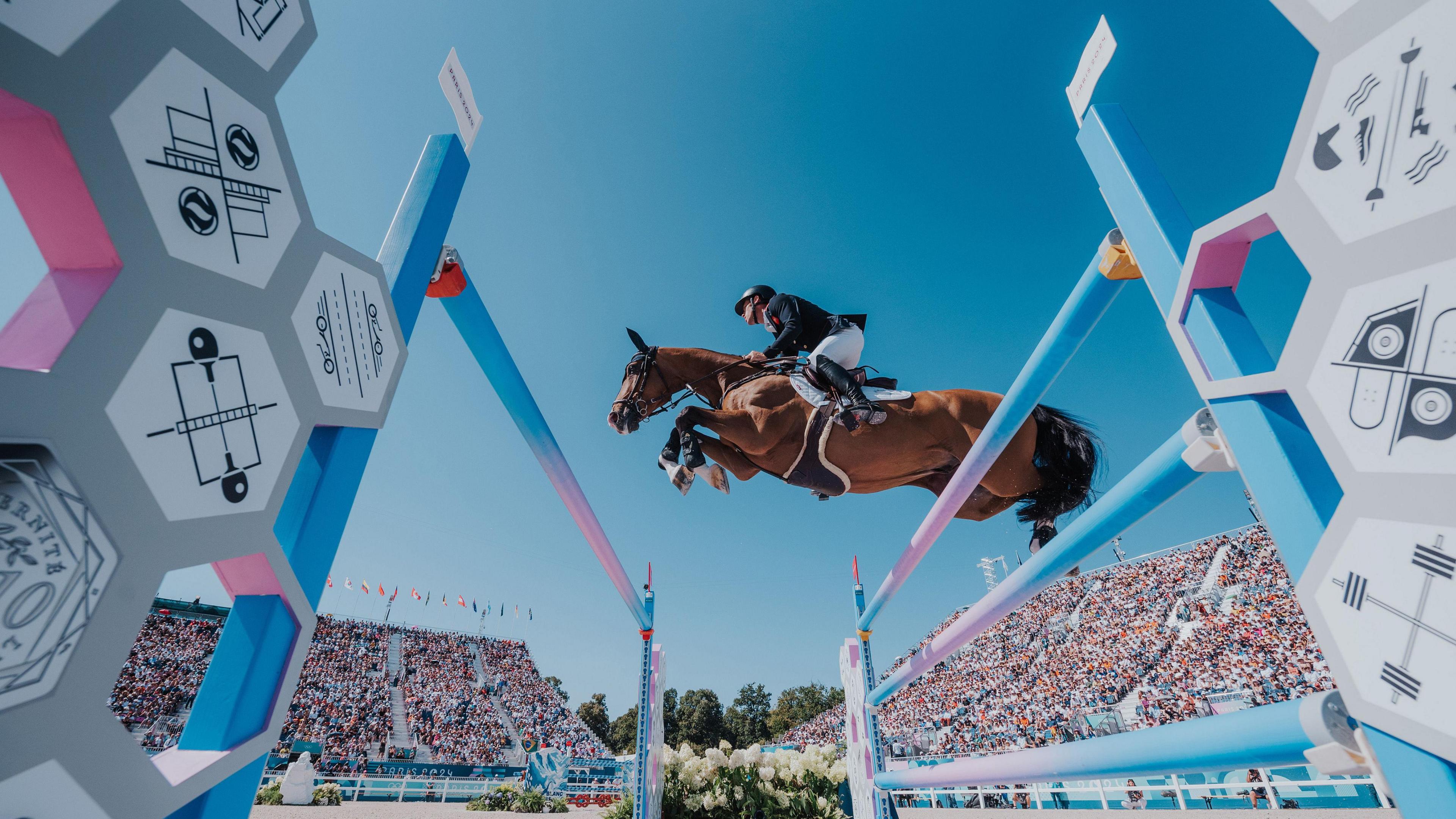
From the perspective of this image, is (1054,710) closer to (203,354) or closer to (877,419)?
(877,419)

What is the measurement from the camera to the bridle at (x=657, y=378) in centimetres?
346

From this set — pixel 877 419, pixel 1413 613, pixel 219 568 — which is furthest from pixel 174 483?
pixel 877 419

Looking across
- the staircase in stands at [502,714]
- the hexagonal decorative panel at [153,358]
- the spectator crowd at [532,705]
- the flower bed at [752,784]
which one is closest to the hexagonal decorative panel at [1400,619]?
the hexagonal decorative panel at [153,358]

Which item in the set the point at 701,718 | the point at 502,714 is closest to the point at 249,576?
the point at 502,714

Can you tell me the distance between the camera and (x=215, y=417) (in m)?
0.59

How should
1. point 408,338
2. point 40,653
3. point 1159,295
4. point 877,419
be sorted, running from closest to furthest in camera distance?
point 40,653, point 1159,295, point 408,338, point 877,419

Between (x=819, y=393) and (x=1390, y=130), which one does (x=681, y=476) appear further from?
(x=1390, y=130)

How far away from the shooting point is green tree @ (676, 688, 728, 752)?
24.4m

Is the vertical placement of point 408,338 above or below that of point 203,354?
above

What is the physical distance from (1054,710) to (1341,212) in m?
14.4

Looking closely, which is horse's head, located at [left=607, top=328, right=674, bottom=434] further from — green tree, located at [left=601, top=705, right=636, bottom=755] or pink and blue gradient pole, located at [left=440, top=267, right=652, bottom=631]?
green tree, located at [left=601, top=705, right=636, bottom=755]

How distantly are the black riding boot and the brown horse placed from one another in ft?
0.47

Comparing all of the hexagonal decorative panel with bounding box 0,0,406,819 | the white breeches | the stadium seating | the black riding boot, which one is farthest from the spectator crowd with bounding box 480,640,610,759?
the hexagonal decorative panel with bounding box 0,0,406,819

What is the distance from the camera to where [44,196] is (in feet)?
1.57
